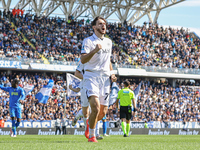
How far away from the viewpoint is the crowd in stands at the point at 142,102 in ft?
85.8

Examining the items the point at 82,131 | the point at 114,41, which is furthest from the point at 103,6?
the point at 82,131

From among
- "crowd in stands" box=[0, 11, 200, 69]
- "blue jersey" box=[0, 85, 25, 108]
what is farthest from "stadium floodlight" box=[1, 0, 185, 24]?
"blue jersey" box=[0, 85, 25, 108]

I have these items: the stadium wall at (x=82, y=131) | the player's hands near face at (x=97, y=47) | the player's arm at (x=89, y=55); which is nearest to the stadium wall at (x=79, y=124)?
the stadium wall at (x=82, y=131)

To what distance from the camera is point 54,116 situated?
87.7ft

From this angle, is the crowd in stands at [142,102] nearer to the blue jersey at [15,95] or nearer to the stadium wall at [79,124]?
the stadium wall at [79,124]

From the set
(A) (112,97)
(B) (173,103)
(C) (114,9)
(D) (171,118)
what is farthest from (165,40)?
(A) (112,97)

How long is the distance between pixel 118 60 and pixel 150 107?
6.78 meters

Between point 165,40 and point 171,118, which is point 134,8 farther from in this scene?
point 171,118

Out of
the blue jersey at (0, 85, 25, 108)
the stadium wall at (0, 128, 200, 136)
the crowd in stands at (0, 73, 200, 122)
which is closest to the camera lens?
the blue jersey at (0, 85, 25, 108)

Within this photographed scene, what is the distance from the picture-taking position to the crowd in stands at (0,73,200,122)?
26.2 m

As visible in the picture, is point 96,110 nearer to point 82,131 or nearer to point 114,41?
point 82,131

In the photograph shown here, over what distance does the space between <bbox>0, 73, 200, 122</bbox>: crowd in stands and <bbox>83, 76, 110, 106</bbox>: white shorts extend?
18.2 meters

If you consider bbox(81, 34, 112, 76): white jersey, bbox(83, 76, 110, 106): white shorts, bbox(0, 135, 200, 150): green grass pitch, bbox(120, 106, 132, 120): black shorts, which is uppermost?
bbox(81, 34, 112, 76): white jersey

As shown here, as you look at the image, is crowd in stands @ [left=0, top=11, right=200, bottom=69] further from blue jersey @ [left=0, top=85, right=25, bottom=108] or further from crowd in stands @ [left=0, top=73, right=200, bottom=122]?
blue jersey @ [left=0, top=85, right=25, bottom=108]
